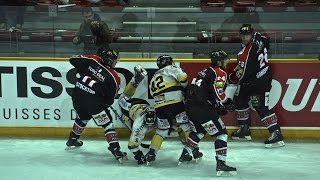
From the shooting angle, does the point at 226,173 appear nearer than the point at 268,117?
Yes

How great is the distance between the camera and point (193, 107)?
499cm

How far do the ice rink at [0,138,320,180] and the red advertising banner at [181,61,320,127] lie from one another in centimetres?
32

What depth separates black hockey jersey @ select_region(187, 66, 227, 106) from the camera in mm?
4930

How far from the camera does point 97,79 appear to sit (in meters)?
5.36

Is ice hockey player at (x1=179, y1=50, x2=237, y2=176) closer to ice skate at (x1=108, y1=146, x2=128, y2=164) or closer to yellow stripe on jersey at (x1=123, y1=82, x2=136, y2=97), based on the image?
ice skate at (x1=108, y1=146, x2=128, y2=164)

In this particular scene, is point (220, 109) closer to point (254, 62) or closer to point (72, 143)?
point (254, 62)

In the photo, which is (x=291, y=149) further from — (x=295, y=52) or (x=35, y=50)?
(x=35, y=50)

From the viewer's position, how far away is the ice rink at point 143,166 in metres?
4.92

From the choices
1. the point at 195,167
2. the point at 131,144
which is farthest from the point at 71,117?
the point at 195,167

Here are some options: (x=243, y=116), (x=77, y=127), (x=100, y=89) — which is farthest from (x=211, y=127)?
(x=77, y=127)

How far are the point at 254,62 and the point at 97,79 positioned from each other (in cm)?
175

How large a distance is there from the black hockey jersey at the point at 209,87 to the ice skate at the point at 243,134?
1291mm

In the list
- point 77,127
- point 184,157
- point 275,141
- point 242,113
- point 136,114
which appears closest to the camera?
point 184,157

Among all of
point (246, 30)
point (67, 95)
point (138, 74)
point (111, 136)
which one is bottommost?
point (111, 136)
